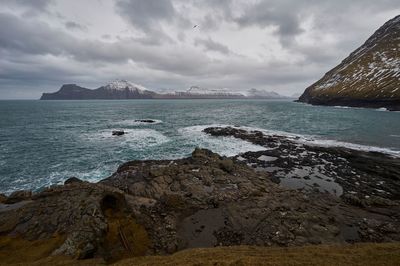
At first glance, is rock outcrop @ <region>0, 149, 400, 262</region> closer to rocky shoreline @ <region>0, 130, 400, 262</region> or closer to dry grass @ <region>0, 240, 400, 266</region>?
rocky shoreline @ <region>0, 130, 400, 262</region>

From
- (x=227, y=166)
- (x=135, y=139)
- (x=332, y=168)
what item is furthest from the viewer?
(x=135, y=139)

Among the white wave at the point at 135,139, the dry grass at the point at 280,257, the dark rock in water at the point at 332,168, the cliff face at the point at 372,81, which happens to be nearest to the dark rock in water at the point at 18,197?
the dry grass at the point at 280,257

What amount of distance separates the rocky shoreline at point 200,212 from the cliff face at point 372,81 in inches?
4702

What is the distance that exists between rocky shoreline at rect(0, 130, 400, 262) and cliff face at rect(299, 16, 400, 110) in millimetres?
119418

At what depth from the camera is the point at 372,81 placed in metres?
140

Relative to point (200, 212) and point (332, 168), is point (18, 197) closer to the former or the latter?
point (200, 212)

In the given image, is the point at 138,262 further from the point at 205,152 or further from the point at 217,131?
the point at 217,131

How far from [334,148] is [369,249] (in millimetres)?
34855

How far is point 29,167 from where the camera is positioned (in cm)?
3638

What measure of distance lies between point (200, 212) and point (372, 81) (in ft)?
540

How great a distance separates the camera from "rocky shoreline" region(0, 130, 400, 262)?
1462 centimetres

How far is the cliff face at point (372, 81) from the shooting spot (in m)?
123

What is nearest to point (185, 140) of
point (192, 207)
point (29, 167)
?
point (29, 167)

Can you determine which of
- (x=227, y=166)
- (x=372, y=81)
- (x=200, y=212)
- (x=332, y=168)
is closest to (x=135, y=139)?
(x=227, y=166)
